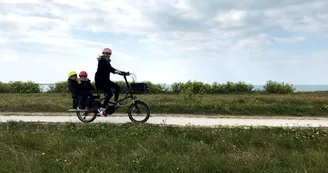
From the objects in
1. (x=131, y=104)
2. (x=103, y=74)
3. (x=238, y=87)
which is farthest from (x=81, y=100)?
(x=238, y=87)

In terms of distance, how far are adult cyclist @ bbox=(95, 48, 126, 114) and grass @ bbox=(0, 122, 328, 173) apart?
1096 mm

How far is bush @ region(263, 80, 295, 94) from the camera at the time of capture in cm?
2350

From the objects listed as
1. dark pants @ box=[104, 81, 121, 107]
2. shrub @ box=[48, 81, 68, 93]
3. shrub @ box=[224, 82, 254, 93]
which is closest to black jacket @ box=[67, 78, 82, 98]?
dark pants @ box=[104, 81, 121, 107]

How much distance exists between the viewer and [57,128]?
8.22 meters

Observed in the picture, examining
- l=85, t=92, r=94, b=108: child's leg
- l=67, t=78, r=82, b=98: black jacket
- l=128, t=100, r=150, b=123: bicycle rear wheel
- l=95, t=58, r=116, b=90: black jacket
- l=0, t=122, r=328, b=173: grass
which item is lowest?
l=0, t=122, r=328, b=173: grass

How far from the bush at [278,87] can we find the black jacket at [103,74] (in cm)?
1708

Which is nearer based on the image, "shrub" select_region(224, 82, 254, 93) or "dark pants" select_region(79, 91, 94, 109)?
"dark pants" select_region(79, 91, 94, 109)

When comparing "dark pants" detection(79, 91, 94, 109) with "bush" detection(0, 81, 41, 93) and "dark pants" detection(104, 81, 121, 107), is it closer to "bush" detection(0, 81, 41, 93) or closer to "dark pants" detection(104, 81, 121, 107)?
"dark pants" detection(104, 81, 121, 107)

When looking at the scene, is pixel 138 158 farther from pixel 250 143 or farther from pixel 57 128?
pixel 57 128

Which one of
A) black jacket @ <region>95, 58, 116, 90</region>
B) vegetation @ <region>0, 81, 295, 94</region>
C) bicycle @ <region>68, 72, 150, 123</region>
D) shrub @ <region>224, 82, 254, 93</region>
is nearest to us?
black jacket @ <region>95, 58, 116, 90</region>

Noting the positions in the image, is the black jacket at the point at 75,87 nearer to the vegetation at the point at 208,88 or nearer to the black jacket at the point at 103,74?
the black jacket at the point at 103,74

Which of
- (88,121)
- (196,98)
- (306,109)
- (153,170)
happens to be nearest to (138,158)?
(153,170)

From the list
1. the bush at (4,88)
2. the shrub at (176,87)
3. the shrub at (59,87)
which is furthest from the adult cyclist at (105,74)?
the bush at (4,88)

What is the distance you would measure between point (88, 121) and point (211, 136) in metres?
3.72
